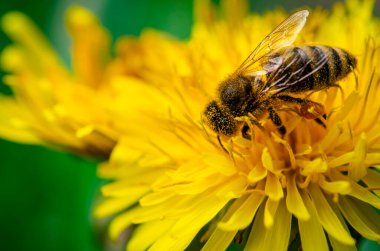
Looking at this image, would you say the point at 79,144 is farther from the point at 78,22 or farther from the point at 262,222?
the point at 262,222

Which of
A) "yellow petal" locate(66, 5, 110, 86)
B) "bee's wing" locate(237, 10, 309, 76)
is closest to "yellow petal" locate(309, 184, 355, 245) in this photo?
A: "bee's wing" locate(237, 10, 309, 76)

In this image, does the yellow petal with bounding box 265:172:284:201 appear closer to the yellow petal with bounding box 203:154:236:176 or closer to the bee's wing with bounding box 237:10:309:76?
the yellow petal with bounding box 203:154:236:176

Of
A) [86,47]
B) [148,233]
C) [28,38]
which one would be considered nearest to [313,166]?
[148,233]

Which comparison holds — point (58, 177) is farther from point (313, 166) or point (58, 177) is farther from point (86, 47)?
point (313, 166)

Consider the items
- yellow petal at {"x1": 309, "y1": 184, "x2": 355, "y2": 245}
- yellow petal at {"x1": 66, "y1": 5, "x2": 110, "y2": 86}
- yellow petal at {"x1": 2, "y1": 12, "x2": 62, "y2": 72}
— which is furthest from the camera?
yellow petal at {"x1": 2, "y1": 12, "x2": 62, "y2": 72}

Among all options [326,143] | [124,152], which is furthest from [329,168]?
[124,152]

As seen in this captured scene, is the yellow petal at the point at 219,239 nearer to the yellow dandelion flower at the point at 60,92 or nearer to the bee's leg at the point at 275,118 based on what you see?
the bee's leg at the point at 275,118
